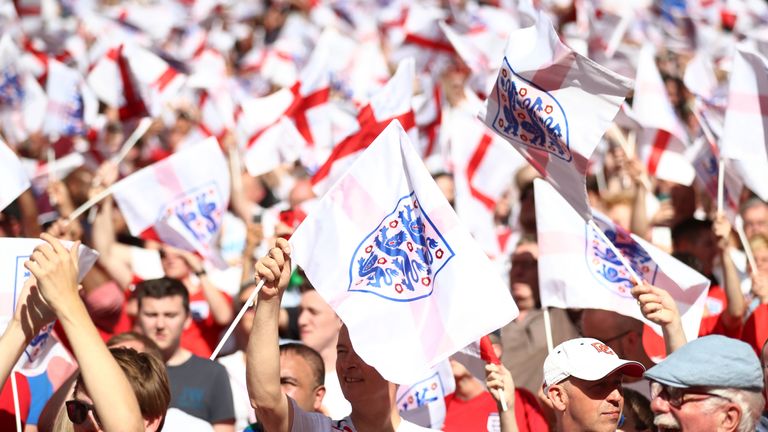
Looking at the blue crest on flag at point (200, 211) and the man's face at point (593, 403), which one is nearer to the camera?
the man's face at point (593, 403)

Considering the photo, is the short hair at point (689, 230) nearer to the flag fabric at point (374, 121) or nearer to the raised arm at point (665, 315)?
the flag fabric at point (374, 121)

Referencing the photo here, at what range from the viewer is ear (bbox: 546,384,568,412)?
423 cm

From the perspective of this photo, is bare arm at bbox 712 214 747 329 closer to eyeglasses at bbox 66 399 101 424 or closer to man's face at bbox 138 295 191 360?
man's face at bbox 138 295 191 360

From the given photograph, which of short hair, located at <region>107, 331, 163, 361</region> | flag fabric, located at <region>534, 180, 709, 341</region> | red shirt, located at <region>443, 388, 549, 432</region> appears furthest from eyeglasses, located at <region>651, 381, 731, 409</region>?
short hair, located at <region>107, 331, 163, 361</region>

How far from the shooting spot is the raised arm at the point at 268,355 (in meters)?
3.88

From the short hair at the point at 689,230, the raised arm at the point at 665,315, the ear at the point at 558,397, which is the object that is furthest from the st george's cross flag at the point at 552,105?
the short hair at the point at 689,230

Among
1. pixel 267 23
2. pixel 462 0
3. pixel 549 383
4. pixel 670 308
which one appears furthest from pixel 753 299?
pixel 267 23

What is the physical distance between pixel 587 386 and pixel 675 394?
2.03ft

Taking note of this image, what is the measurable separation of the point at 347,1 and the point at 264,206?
21.9 feet

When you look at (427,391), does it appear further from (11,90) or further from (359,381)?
(11,90)

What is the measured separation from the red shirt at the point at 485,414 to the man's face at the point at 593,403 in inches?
31.6

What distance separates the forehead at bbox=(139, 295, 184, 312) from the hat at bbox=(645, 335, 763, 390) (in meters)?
3.09

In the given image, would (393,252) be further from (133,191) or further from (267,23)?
(267,23)

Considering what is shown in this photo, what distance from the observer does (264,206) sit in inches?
380
